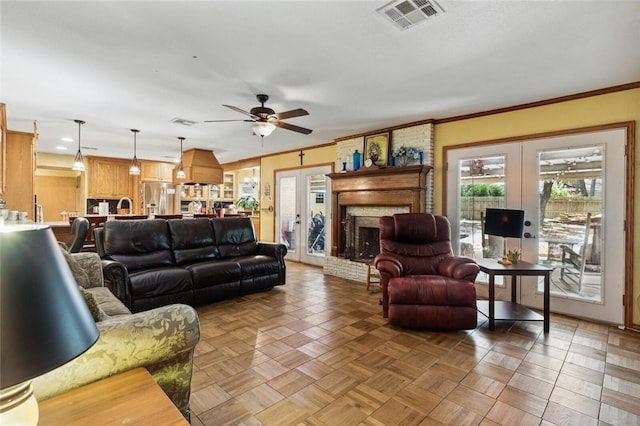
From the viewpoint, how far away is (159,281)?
3.49 m

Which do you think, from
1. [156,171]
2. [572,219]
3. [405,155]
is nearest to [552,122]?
[572,219]

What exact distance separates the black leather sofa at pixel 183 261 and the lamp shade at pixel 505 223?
2.71 metres

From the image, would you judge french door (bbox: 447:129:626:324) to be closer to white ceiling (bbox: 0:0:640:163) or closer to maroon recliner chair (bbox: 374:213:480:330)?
white ceiling (bbox: 0:0:640:163)

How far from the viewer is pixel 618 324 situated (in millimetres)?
3260

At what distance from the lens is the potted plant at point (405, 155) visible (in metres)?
4.64

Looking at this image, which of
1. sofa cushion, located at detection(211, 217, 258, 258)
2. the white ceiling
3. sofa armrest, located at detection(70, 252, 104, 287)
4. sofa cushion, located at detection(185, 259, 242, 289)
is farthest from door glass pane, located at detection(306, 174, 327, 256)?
sofa armrest, located at detection(70, 252, 104, 287)

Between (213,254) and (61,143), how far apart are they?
439cm

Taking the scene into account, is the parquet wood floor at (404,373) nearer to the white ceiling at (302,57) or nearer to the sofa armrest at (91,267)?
the sofa armrest at (91,267)

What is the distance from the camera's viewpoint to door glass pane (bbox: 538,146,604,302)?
3414 mm

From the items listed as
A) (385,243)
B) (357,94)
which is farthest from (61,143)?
(385,243)

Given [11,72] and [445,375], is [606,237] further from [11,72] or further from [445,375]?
[11,72]

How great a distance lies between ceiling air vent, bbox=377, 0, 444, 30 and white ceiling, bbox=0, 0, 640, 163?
0.20 feet

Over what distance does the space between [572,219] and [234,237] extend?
13.9 ft

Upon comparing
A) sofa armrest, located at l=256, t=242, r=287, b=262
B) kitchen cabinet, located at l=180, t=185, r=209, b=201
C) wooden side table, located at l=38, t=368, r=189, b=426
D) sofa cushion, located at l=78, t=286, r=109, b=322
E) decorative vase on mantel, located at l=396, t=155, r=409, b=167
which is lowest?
wooden side table, located at l=38, t=368, r=189, b=426
